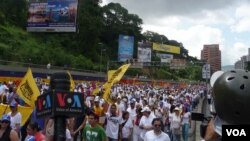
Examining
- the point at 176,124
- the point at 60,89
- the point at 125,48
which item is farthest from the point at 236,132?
the point at 125,48

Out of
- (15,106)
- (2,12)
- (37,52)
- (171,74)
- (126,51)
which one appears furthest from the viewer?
(171,74)

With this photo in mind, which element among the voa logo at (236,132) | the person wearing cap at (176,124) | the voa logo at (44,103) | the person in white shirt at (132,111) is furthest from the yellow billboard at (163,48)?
the voa logo at (236,132)

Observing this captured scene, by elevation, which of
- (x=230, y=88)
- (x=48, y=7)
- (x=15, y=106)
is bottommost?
(x=15, y=106)

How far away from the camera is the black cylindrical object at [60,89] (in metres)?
3.18

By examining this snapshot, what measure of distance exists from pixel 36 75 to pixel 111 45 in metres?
72.1

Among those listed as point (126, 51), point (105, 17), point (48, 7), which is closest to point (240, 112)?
point (48, 7)

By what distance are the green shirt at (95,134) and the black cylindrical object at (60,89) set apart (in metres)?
5.40

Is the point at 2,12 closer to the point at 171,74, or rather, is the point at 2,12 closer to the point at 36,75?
the point at 36,75

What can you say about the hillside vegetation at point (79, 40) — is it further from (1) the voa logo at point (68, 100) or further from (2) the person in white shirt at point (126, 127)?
(1) the voa logo at point (68, 100)

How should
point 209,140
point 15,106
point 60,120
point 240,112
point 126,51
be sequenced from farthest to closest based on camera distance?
point 126,51
point 15,106
point 60,120
point 209,140
point 240,112

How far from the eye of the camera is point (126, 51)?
6956cm

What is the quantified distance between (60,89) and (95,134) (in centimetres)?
554

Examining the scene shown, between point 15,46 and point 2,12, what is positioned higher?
point 2,12

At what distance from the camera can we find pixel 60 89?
3.32m
